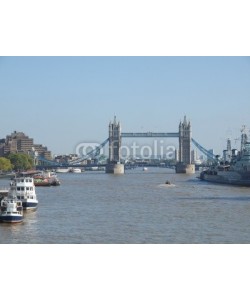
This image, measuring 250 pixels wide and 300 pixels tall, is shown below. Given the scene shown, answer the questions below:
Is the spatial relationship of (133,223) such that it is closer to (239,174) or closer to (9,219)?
(9,219)

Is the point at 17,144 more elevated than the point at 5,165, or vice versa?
the point at 17,144

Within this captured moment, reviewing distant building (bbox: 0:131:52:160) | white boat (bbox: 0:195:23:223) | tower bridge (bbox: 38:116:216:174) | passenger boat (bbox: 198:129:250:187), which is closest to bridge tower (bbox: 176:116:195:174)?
tower bridge (bbox: 38:116:216:174)

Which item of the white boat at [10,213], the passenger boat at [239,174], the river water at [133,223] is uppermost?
the passenger boat at [239,174]

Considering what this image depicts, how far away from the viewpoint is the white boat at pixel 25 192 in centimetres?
917

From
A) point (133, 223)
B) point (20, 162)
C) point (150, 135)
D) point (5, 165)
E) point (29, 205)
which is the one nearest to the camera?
point (133, 223)

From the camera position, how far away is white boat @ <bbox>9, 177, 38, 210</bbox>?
9172 millimetres

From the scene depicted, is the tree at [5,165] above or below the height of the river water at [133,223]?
above

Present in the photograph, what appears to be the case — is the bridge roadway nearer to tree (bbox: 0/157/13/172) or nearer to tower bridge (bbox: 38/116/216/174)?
tower bridge (bbox: 38/116/216/174)

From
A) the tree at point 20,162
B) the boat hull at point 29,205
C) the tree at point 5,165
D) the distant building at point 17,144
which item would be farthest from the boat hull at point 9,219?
the distant building at point 17,144

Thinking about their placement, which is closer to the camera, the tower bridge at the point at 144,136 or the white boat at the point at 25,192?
the white boat at the point at 25,192

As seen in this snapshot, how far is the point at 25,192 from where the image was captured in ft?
31.1

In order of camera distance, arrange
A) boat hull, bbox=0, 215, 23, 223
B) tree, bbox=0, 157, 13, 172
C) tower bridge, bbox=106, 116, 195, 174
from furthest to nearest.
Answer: tower bridge, bbox=106, 116, 195, 174 < tree, bbox=0, 157, 13, 172 < boat hull, bbox=0, 215, 23, 223

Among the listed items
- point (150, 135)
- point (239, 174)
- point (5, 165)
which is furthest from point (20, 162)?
point (239, 174)

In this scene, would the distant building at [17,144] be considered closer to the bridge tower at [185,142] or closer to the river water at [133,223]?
the bridge tower at [185,142]
